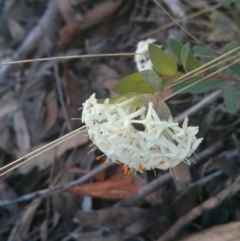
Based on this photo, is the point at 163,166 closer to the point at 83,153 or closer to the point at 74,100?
the point at 83,153

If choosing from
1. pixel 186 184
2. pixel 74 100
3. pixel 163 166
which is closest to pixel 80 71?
pixel 74 100

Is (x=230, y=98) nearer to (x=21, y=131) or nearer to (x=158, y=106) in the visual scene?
(x=158, y=106)

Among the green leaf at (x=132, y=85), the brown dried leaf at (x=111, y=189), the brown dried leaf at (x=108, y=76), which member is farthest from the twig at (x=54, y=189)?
the green leaf at (x=132, y=85)

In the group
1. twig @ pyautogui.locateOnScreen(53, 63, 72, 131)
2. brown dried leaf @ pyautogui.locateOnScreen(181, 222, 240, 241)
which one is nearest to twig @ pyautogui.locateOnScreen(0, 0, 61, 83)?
twig @ pyautogui.locateOnScreen(53, 63, 72, 131)

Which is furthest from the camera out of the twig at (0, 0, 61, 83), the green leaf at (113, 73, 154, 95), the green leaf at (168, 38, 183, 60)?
the twig at (0, 0, 61, 83)

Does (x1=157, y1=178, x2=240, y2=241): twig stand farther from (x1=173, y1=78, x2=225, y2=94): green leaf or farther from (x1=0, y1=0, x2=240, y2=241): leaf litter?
(x1=173, y1=78, x2=225, y2=94): green leaf

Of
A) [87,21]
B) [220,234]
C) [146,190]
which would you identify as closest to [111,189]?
[146,190]

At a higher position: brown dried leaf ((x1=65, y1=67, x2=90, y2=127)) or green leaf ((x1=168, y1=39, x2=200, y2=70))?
green leaf ((x1=168, y1=39, x2=200, y2=70))
